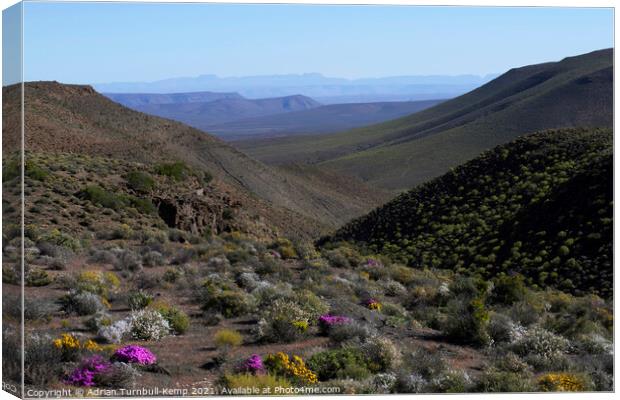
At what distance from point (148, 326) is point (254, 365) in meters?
2.07

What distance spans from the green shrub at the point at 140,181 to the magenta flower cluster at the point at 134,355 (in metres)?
19.6

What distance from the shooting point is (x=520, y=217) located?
22.9 meters

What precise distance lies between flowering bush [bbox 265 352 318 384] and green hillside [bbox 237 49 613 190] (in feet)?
261

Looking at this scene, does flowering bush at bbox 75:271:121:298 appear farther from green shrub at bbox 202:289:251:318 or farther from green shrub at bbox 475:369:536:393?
green shrub at bbox 475:369:536:393

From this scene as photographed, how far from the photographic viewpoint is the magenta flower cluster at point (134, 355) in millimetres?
10359

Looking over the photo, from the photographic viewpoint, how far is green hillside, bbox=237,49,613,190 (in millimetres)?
102562

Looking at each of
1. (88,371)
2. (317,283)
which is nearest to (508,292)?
(317,283)

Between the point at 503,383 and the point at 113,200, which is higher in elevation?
the point at 503,383

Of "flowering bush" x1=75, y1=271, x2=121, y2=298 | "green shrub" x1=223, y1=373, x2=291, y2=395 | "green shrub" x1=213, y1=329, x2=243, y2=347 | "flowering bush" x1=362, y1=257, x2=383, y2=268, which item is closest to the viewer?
"green shrub" x1=223, y1=373, x2=291, y2=395

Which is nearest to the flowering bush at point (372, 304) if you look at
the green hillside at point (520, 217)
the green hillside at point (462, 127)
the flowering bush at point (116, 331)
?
the green hillside at point (520, 217)

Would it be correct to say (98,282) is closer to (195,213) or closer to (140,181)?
(195,213)

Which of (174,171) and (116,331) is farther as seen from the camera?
(174,171)

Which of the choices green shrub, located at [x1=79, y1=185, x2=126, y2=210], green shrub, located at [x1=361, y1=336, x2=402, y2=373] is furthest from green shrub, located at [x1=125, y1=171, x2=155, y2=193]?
green shrub, located at [x1=361, y1=336, x2=402, y2=373]

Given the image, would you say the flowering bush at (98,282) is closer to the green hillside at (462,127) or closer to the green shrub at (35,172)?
the green shrub at (35,172)
